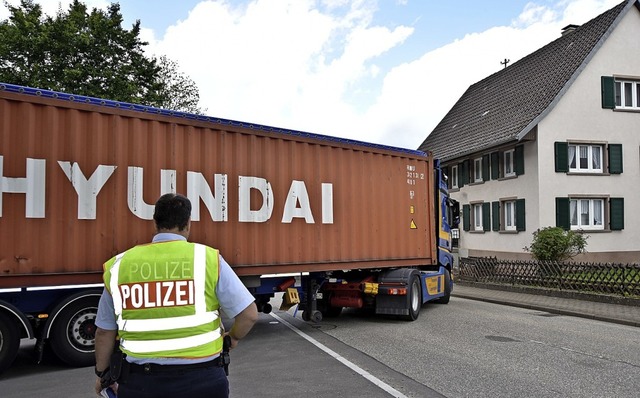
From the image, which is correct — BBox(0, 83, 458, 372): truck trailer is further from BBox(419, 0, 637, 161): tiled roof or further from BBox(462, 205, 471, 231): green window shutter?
BBox(462, 205, 471, 231): green window shutter

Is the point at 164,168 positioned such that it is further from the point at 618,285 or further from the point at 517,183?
the point at 517,183

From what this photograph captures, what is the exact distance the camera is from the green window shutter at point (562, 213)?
2173 cm

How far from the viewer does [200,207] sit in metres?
8.16

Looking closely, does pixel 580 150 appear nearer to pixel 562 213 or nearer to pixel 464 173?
pixel 562 213

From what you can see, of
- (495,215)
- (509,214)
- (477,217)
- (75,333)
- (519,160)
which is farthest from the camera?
(477,217)

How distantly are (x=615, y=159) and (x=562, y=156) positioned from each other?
2557mm

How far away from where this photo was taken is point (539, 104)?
23.0 meters

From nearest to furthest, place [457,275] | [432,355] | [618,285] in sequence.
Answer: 1. [432,355]
2. [618,285]
3. [457,275]

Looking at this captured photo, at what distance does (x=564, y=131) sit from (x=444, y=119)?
11.8 m

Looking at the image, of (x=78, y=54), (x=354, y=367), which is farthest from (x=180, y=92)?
(x=354, y=367)

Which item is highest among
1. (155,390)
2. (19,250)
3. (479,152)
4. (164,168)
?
(479,152)

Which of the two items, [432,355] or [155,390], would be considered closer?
[155,390]

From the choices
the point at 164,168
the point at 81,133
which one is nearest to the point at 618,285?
the point at 164,168

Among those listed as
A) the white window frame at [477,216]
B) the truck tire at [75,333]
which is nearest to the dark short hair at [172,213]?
the truck tire at [75,333]
